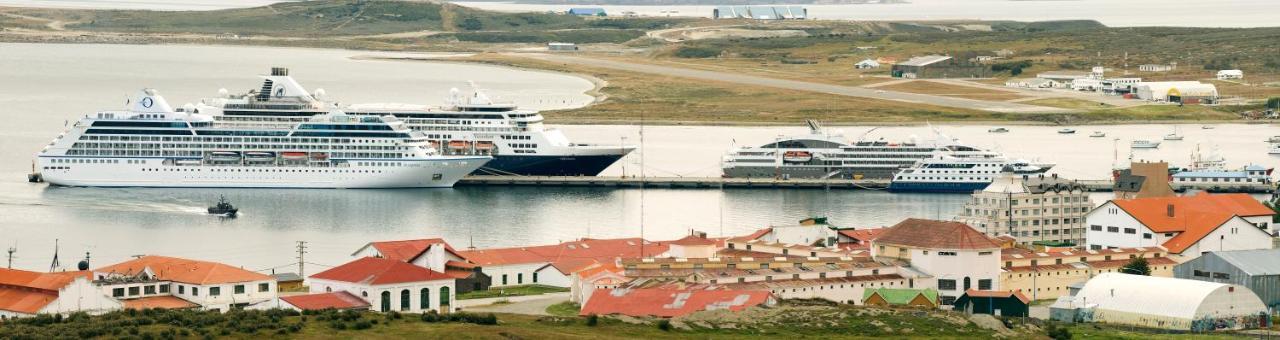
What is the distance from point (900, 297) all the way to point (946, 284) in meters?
2.70

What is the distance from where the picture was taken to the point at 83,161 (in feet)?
272

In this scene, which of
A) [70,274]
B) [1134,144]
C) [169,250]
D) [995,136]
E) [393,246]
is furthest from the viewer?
[995,136]

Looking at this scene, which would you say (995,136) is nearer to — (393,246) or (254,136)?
(254,136)

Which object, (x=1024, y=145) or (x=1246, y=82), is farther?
(x=1246, y=82)

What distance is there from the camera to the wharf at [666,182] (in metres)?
82.1

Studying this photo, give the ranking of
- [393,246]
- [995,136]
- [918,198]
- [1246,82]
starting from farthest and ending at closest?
[1246,82]
[995,136]
[918,198]
[393,246]

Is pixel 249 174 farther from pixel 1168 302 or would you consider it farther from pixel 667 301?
pixel 1168 302

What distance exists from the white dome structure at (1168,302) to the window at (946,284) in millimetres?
3583

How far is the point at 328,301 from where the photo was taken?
1641 inches

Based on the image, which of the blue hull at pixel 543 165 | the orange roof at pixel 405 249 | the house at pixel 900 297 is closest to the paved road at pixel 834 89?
the blue hull at pixel 543 165

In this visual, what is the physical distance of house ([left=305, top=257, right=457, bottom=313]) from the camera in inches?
1687

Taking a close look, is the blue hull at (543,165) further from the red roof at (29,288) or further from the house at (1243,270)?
the red roof at (29,288)

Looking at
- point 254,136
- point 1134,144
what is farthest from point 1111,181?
point 254,136

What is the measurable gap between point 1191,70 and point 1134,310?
102923mm
